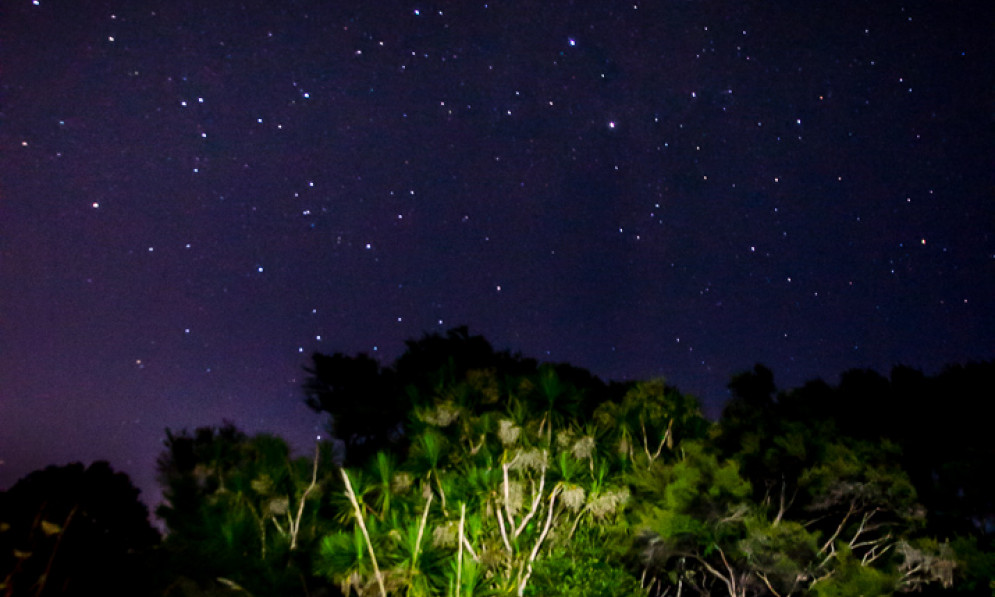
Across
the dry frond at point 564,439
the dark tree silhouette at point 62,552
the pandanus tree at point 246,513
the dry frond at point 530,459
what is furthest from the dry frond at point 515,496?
the dark tree silhouette at point 62,552

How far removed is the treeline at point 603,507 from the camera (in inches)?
394

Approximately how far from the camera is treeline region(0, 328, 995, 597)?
10008mm

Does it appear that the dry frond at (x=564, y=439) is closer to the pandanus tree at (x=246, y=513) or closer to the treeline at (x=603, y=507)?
the treeline at (x=603, y=507)

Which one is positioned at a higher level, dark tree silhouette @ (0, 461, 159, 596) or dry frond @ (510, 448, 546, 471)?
dry frond @ (510, 448, 546, 471)

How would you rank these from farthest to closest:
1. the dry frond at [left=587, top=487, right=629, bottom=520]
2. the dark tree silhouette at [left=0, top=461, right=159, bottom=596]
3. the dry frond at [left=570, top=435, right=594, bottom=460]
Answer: the dry frond at [left=570, top=435, right=594, bottom=460] < the dry frond at [left=587, top=487, right=629, bottom=520] < the dark tree silhouette at [left=0, top=461, right=159, bottom=596]

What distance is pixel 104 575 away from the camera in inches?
124

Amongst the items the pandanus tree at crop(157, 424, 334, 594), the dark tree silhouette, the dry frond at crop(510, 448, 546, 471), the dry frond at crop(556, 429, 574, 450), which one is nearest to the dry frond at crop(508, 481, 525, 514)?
the dry frond at crop(510, 448, 546, 471)

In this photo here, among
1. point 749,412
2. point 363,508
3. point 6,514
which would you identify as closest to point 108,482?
point 363,508

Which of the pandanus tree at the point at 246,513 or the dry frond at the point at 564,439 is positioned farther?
the dry frond at the point at 564,439

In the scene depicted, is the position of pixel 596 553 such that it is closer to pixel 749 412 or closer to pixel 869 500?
pixel 869 500

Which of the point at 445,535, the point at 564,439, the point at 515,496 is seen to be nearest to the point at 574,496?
the point at 515,496

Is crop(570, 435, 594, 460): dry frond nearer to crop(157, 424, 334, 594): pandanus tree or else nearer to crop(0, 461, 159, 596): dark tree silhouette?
crop(157, 424, 334, 594): pandanus tree

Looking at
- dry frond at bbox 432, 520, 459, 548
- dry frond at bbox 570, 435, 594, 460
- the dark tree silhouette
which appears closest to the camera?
the dark tree silhouette

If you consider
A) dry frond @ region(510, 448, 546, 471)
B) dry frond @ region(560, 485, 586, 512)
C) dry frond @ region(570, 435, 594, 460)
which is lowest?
dry frond @ region(560, 485, 586, 512)
